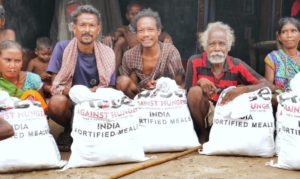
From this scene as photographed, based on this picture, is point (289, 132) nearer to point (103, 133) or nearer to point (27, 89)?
point (103, 133)

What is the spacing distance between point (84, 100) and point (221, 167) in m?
1.09

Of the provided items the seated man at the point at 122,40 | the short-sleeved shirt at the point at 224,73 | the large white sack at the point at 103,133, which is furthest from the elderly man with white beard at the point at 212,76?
the seated man at the point at 122,40

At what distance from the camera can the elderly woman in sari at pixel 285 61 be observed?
452 cm

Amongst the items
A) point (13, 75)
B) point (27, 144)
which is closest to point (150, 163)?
point (27, 144)

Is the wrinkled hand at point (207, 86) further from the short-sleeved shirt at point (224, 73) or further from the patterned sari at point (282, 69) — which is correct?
the patterned sari at point (282, 69)

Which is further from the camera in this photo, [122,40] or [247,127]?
[122,40]

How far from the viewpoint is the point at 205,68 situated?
4438mm

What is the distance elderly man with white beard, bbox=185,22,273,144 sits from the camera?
4262 millimetres

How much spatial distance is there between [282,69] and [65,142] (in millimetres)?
1940

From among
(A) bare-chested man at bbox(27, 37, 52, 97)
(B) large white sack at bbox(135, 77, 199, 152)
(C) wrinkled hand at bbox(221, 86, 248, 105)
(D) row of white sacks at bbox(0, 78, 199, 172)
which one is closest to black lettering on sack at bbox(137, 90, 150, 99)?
(B) large white sack at bbox(135, 77, 199, 152)

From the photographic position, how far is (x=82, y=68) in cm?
433

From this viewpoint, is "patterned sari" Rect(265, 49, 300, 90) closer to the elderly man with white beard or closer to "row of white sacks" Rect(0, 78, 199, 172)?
the elderly man with white beard

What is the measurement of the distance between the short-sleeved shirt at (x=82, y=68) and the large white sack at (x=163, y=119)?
430 mm

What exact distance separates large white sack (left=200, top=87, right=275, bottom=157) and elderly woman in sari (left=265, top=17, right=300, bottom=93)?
56 cm
